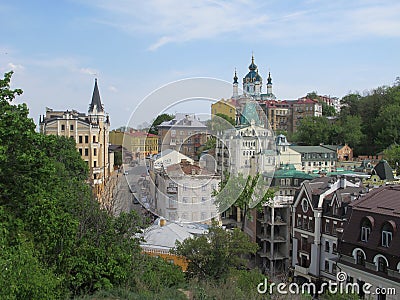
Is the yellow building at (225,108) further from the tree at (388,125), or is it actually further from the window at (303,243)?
the tree at (388,125)

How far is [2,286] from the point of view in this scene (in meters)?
6.89

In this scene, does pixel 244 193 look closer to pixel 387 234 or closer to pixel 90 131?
pixel 387 234

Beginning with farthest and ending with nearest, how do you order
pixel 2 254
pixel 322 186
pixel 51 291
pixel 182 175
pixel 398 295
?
pixel 322 186 → pixel 182 175 → pixel 398 295 → pixel 51 291 → pixel 2 254

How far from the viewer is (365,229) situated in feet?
47.5

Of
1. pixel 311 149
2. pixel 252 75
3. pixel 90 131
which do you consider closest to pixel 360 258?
pixel 90 131

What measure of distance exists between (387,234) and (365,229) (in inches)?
37.5

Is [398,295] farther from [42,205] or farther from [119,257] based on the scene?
[42,205]

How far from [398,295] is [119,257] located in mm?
7785

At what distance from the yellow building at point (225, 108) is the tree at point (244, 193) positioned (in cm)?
480

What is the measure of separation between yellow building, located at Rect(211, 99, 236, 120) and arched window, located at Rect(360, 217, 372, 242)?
5.12 m

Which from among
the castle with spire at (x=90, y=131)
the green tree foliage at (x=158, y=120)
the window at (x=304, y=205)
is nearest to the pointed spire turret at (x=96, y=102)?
the castle with spire at (x=90, y=131)

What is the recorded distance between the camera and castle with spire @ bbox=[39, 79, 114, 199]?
34.1 meters

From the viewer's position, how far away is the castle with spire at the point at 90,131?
34.1 m

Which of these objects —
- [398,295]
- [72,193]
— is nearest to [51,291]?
[72,193]
